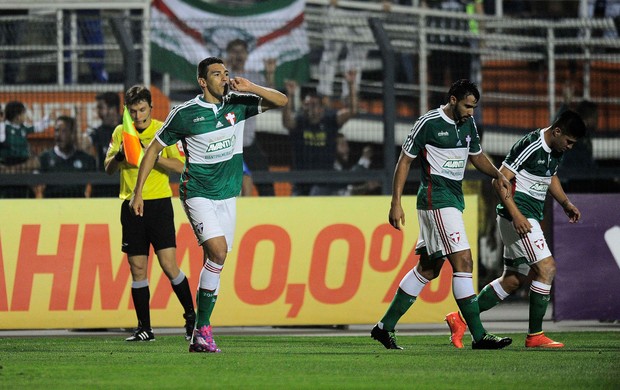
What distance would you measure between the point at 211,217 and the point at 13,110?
5.06 meters

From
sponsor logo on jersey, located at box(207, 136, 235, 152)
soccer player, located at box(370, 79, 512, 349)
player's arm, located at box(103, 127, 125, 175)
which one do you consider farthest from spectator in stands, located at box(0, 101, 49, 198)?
soccer player, located at box(370, 79, 512, 349)

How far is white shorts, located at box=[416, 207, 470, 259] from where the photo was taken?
10.4 m

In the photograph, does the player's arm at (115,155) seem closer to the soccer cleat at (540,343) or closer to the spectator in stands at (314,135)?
the spectator in stands at (314,135)

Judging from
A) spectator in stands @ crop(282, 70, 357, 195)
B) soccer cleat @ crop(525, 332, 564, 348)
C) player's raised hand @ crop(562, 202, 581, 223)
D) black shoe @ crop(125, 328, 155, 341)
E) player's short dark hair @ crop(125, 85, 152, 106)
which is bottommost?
black shoe @ crop(125, 328, 155, 341)

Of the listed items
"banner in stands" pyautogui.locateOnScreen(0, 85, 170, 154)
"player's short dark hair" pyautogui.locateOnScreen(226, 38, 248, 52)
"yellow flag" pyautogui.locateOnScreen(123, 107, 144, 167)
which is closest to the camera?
"yellow flag" pyautogui.locateOnScreen(123, 107, 144, 167)

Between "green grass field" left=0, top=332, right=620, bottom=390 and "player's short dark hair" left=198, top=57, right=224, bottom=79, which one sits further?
"player's short dark hair" left=198, top=57, right=224, bottom=79

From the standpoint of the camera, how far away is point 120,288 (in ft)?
43.9

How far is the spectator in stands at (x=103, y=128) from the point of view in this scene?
572 inches

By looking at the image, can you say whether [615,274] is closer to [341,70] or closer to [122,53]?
[341,70]

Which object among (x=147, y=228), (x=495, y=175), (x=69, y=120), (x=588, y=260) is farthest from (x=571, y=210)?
(x=69, y=120)

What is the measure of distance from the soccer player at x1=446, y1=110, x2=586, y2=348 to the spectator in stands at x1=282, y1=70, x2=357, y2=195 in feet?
14.2

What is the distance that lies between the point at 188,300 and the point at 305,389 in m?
4.56

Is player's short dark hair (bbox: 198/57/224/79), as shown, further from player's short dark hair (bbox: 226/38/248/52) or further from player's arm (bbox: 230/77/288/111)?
player's short dark hair (bbox: 226/38/248/52)

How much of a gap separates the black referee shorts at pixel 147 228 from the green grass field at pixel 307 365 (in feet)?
2.93
